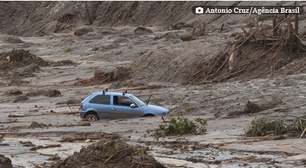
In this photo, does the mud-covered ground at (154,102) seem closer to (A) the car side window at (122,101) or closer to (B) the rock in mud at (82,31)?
(A) the car side window at (122,101)

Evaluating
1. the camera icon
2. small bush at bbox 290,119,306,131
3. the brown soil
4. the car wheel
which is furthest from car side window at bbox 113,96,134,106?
the camera icon

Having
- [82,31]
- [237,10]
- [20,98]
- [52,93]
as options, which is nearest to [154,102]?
[52,93]

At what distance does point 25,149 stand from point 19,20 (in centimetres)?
6719

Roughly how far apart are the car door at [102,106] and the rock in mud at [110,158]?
423 inches

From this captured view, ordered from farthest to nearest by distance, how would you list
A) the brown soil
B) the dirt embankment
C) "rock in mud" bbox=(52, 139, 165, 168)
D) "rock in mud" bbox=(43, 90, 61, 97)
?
the dirt embankment
the brown soil
"rock in mud" bbox=(43, 90, 61, 97)
"rock in mud" bbox=(52, 139, 165, 168)

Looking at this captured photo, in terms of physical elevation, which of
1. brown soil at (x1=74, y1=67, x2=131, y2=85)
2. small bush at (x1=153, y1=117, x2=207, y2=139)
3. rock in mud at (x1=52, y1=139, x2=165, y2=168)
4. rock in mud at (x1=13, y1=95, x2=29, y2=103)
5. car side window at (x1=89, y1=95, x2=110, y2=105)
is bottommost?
rock in mud at (x1=52, y1=139, x2=165, y2=168)

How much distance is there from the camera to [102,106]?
771 inches

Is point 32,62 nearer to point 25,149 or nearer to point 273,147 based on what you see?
point 25,149

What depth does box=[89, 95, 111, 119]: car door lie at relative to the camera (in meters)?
19.5

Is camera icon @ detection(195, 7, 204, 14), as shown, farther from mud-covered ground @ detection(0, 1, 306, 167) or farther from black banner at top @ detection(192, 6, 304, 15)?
mud-covered ground @ detection(0, 1, 306, 167)

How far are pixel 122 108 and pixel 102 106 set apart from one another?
0.71m

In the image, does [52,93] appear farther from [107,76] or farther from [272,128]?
[272,128]

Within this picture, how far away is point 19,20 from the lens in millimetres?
77375

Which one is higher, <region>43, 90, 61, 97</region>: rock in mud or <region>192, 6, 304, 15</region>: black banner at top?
<region>192, 6, 304, 15</region>: black banner at top
